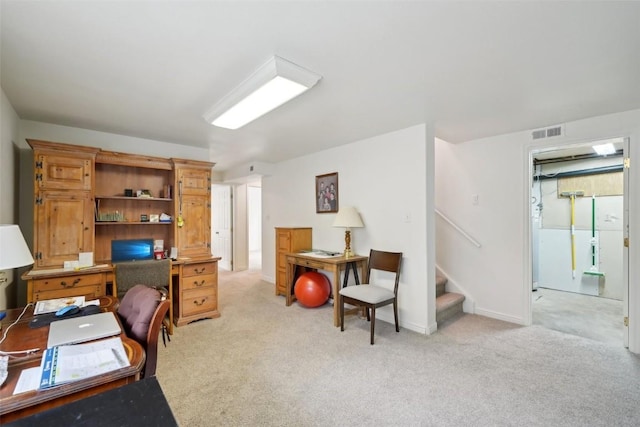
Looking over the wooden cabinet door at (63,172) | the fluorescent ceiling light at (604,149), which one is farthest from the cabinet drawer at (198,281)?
the fluorescent ceiling light at (604,149)

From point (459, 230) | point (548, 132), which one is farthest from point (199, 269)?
point (548, 132)

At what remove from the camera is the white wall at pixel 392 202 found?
3176 millimetres

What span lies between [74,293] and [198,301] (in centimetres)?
119

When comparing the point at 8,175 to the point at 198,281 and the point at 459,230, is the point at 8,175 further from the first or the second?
the point at 459,230

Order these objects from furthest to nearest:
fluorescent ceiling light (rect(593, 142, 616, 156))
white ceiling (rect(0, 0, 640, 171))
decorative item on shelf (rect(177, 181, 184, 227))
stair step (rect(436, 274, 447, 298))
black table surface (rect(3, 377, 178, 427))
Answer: fluorescent ceiling light (rect(593, 142, 616, 156)) < stair step (rect(436, 274, 447, 298)) < decorative item on shelf (rect(177, 181, 184, 227)) < white ceiling (rect(0, 0, 640, 171)) < black table surface (rect(3, 377, 178, 427))

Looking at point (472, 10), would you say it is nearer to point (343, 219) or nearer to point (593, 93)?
point (593, 93)

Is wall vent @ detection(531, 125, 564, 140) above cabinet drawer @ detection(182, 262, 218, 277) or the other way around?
above

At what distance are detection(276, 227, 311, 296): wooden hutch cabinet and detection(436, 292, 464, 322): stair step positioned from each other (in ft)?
6.87

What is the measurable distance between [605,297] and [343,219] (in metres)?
4.39

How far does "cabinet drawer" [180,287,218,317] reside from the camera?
3404mm

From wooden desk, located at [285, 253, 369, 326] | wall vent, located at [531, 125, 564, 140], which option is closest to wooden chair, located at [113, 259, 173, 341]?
wooden desk, located at [285, 253, 369, 326]

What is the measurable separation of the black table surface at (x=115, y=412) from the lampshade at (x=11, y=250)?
0.91 m

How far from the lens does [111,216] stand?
3299 mm

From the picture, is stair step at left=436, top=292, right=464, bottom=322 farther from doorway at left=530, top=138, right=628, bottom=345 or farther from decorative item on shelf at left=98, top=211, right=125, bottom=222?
decorative item on shelf at left=98, top=211, right=125, bottom=222
